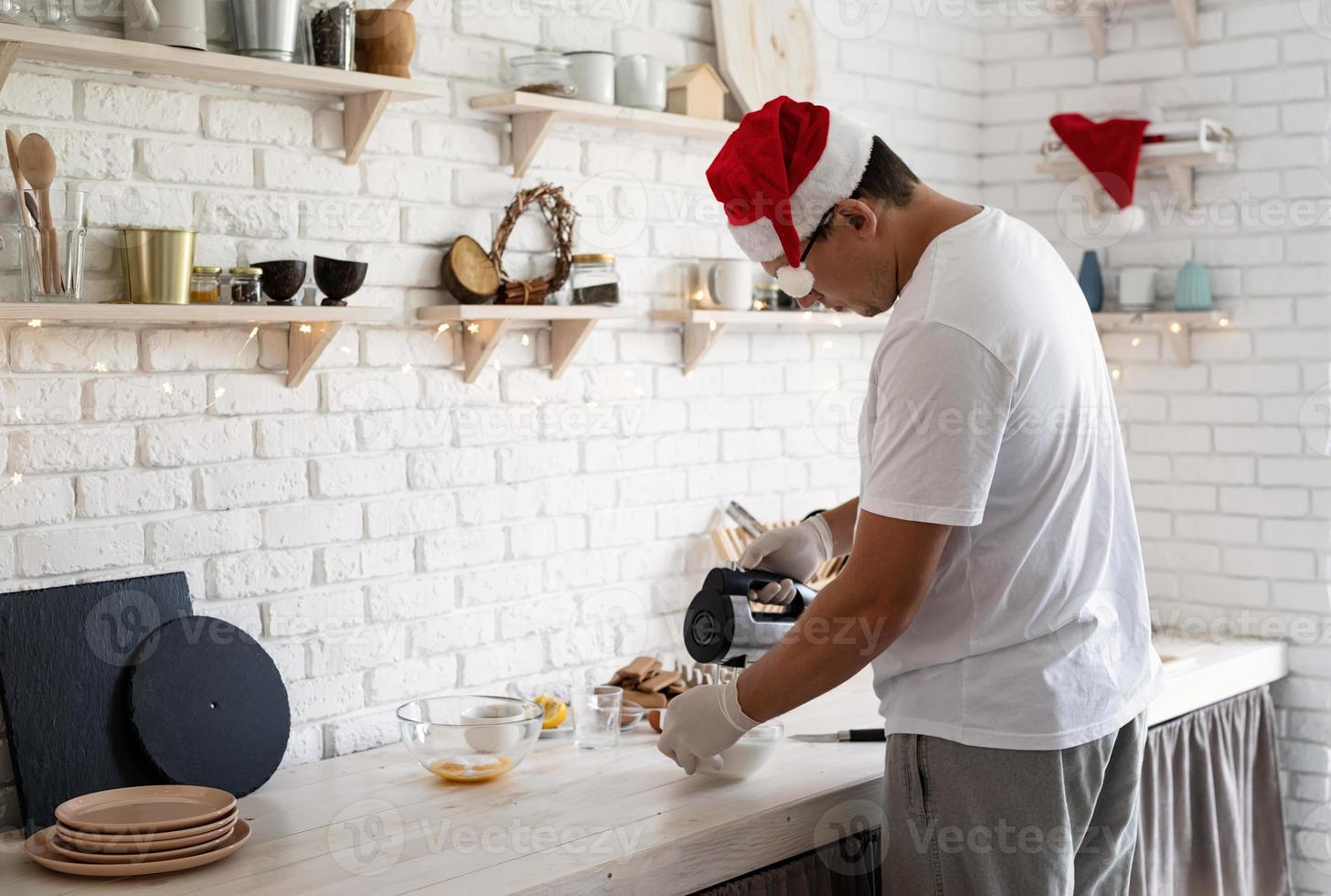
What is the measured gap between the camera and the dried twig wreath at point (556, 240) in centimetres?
268


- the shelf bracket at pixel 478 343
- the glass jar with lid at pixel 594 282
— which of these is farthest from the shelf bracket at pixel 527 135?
the shelf bracket at pixel 478 343

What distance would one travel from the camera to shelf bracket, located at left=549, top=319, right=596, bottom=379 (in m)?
2.79

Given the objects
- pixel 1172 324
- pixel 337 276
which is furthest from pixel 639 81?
pixel 1172 324

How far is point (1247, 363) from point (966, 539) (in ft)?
6.63

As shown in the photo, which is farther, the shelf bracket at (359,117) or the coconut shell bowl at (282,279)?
the shelf bracket at (359,117)

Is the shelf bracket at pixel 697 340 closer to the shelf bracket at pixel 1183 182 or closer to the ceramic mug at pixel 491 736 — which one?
the ceramic mug at pixel 491 736

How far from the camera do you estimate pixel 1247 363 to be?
11.5 ft

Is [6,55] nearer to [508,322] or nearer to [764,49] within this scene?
[508,322]

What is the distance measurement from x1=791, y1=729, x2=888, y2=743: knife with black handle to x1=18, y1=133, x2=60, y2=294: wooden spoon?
1.49 metres

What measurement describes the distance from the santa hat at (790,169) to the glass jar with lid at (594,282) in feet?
2.95

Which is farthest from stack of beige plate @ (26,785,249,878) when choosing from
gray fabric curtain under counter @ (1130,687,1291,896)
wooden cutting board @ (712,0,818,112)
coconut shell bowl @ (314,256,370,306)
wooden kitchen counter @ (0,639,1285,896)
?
wooden cutting board @ (712,0,818,112)

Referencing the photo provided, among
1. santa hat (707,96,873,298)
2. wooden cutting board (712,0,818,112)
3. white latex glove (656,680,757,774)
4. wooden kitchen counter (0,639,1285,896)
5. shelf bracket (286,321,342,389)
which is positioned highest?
wooden cutting board (712,0,818,112)

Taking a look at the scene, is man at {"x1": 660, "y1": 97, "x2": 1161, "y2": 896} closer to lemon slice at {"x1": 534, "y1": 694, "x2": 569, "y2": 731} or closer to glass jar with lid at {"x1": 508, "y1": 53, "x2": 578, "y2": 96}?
lemon slice at {"x1": 534, "y1": 694, "x2": 569, "y2": 731}

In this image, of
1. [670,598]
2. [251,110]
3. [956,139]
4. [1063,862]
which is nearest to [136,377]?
[251,110]
